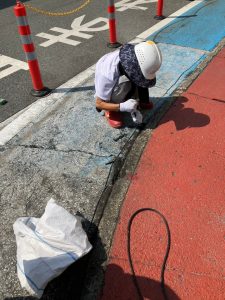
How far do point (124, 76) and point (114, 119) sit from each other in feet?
1.93

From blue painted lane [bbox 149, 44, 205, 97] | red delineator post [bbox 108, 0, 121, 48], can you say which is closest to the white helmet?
blue painted lane [bbox 149, 44, 205, 97]

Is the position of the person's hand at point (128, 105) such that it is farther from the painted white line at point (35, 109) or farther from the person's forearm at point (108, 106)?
the painted white line at point (35, 109)

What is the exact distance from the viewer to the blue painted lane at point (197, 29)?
18.8 ft

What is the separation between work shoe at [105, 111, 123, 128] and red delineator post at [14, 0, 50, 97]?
1.23 meters

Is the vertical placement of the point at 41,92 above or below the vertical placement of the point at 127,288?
above

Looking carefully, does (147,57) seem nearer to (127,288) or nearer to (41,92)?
(41,92)

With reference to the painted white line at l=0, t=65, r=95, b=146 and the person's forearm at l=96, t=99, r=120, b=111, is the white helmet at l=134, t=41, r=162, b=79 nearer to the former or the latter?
the person's forearm at l=96, t=99, r=120, b=111

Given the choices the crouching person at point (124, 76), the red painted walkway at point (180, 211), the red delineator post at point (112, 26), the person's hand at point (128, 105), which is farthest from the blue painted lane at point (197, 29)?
the person's hand at point (128, 105)

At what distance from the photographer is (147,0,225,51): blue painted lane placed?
574cm

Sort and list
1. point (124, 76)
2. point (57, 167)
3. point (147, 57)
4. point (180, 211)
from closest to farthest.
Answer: point (180, 211) → point (147, 57) → point (57, 167) → point (124, 76)

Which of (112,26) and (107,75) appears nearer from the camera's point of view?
(107,75)

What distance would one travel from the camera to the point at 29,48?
4000 mm

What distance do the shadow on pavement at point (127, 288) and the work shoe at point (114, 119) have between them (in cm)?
181

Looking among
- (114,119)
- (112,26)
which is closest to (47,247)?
(114,119)
